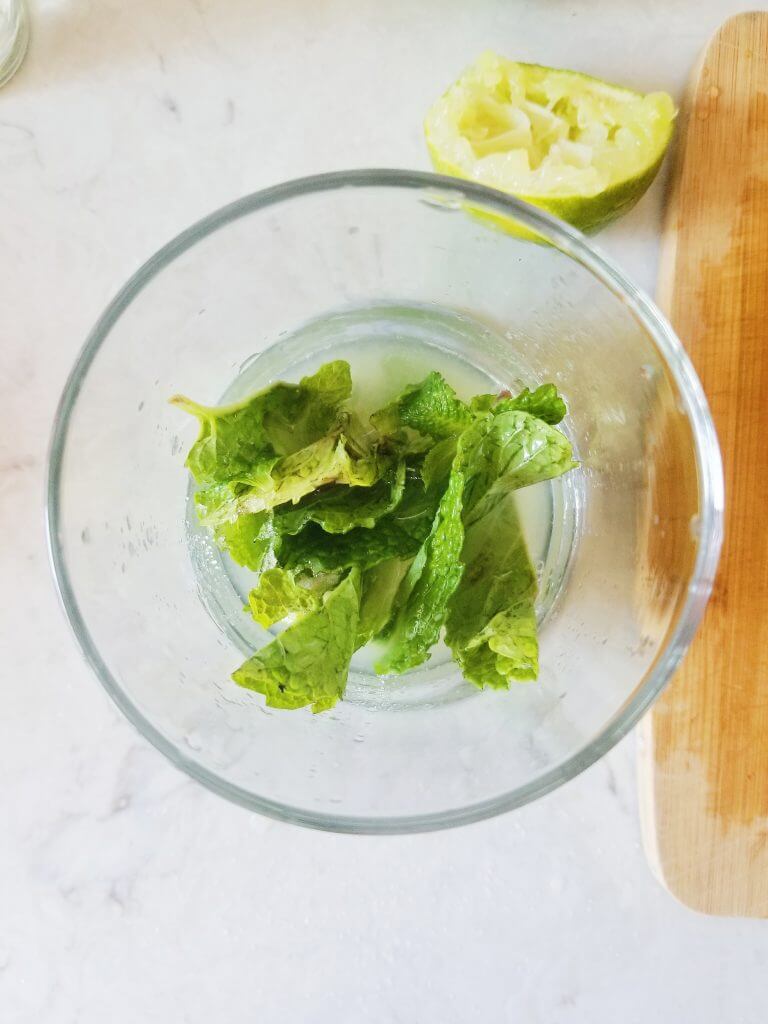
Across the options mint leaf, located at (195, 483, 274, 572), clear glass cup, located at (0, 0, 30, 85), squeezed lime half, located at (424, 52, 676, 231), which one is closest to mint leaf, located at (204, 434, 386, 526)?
mint leaf, located at (195, 483, 274, 572)

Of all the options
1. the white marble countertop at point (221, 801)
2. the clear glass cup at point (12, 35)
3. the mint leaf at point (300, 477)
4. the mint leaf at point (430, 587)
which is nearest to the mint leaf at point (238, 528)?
the mint leaf at point (300, 477)

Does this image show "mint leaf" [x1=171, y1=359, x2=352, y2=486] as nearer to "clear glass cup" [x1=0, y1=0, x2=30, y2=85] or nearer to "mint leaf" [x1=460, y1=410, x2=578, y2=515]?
"mint leaf" [x1=460, y1=410, x2=578, y2=515]

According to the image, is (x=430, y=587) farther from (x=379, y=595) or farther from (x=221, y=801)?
(x=221, y=801)

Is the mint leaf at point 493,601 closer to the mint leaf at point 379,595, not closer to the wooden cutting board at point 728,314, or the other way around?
the mint leaf at point 379,595

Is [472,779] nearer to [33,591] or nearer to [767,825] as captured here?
[767,825]

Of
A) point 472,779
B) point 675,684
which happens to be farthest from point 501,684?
point 675,684

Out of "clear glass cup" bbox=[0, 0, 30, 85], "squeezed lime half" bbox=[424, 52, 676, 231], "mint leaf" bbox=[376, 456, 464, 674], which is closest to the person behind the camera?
"mint leaf" bbox=[376, 456, 464, 674]

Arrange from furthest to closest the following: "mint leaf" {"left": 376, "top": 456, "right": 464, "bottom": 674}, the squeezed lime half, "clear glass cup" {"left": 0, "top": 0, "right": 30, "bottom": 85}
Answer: "clear glass cup" {"left": 0, "top": 0, "right": 30, "bottom": 85} < the squeezed lime half < "mint leaf" {"left": 376, "top": 456, "right": 464, "bottom": 674}
